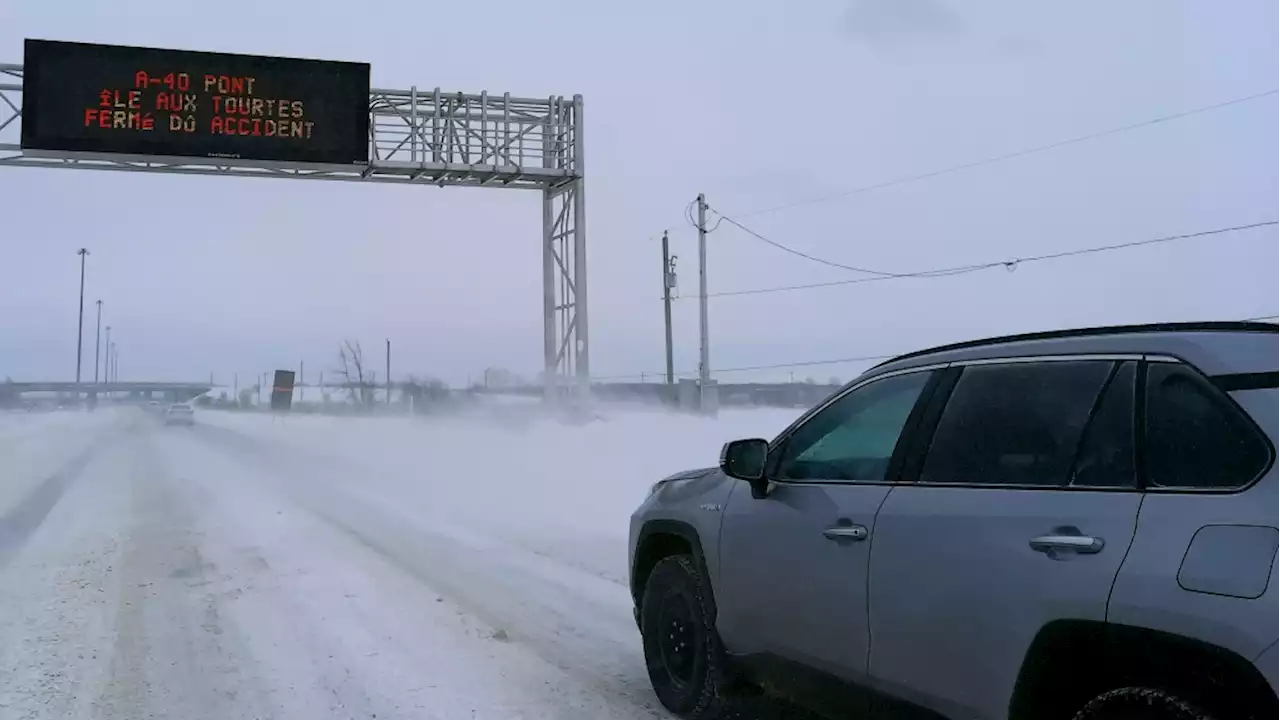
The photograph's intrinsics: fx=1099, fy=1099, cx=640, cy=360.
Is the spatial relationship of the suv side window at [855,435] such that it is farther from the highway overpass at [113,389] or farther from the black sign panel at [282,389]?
the highway overpass at [113,389]

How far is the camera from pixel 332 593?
357 inches

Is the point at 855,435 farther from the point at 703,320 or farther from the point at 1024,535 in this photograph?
the point at 703,320

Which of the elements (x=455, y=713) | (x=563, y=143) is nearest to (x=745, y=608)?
(x=455, y=713)

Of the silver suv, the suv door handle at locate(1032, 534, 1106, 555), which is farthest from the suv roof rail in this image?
the suv door handle at locate(1032, 534, 1106, 555)

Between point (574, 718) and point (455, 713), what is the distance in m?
0.62

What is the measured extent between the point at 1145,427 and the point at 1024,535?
0.49 meters

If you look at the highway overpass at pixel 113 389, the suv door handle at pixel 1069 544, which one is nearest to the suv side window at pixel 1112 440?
the suv door handle at pixel 1069 544

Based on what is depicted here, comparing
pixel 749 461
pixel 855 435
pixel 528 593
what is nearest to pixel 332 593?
pixel 528 593

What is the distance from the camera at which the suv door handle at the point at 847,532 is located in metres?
4.14

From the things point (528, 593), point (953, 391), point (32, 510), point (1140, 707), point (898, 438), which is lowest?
point (528, 593)

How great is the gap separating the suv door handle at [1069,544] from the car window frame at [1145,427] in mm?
204

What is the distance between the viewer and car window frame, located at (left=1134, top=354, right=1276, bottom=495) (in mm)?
2898

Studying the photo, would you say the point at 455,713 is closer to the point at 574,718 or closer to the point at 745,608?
the point at 574,718

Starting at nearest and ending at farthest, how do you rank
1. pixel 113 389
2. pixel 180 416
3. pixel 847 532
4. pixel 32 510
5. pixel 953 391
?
pixel 953 391
pixel 847 532
pixel 32 510
pixel 180 416
pixel 113 389
